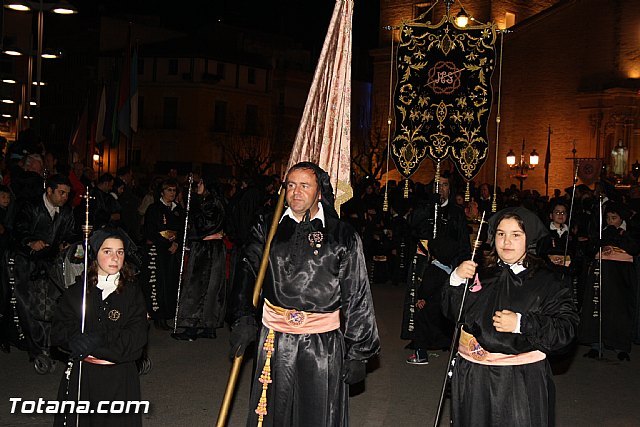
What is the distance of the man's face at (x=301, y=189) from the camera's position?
562 centimetres

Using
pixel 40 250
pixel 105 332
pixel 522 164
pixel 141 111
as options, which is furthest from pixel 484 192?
pixel 141 111

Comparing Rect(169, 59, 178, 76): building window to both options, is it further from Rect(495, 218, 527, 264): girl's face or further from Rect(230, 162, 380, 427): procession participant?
Rect(495, 218, 527, 264): girl's face

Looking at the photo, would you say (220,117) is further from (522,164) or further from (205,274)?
Answer: (205,274)

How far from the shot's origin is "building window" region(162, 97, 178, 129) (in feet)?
191

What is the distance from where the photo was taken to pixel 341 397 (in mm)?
5727

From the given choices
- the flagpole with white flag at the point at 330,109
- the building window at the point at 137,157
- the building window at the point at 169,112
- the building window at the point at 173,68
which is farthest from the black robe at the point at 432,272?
the building window at the point at 173,68

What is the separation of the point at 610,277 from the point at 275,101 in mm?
51681

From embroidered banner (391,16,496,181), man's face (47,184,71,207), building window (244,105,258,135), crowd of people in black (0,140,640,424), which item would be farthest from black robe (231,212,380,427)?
building window (244,105,258,135)

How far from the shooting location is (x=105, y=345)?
217 inches

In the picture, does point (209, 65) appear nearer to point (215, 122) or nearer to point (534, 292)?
point (215, 122)

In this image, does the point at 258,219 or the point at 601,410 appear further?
the point at 601,410

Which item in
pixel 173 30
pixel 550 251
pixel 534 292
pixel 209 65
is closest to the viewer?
pixel 534 292

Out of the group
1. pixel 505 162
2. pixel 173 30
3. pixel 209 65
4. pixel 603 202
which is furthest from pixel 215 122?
pixel 603 202

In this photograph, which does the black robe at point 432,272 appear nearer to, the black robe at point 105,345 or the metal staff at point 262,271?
the metal staff at point 262,271
